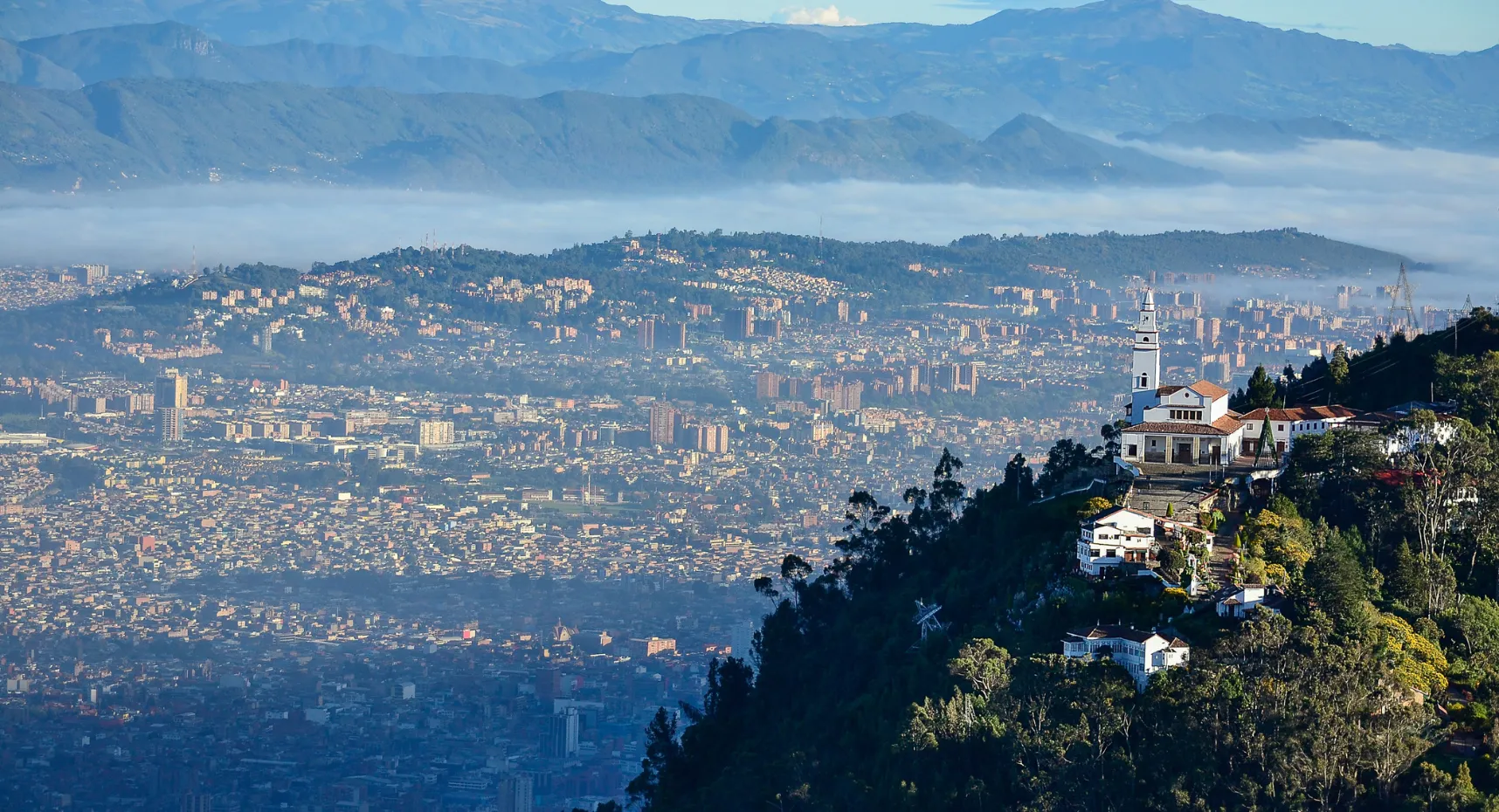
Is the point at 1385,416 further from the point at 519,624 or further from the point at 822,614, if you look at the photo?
the point at 519,624

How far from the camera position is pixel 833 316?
13988cm

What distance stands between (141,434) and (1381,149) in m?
111

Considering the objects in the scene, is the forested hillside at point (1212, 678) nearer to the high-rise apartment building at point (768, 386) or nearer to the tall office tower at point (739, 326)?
the high-rise apartment building at point (768, 386)

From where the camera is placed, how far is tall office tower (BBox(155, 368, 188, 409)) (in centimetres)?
11619

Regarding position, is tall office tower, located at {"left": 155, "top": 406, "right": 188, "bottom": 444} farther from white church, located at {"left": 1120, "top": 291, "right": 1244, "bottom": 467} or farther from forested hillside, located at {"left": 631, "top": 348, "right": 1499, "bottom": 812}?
white church, located at {"left": 1120, "top": 291, "right": 1244, "bottom": 467}

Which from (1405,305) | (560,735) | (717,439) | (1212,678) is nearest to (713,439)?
(717,439)

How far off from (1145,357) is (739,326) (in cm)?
9237

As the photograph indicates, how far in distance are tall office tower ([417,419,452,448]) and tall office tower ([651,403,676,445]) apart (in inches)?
339

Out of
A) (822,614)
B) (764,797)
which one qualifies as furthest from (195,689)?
(764,797)

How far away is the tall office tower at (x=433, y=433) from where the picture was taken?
112000 millimetres

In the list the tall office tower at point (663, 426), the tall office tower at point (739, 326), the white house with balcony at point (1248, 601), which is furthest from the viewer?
the tall office tower at point (739, 326)

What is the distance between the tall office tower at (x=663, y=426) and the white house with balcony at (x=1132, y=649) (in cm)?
7861

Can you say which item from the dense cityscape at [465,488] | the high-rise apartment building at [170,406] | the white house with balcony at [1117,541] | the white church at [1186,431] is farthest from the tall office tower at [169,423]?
the white house with balcony at [1117,541]

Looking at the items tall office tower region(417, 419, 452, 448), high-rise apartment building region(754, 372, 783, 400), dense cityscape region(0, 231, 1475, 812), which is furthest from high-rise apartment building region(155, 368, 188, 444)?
high-rise apartment building region(754, 372, 783, 400)
